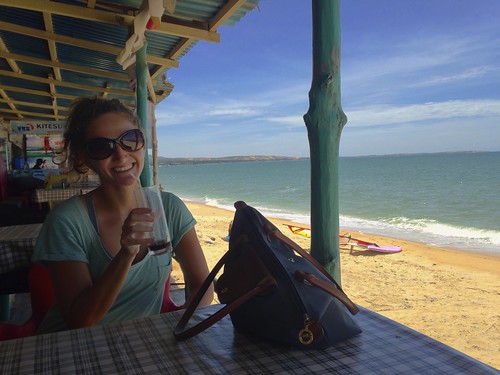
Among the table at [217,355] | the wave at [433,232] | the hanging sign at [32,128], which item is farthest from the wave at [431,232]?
the table at [217,355]

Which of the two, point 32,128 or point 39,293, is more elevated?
point 32,128

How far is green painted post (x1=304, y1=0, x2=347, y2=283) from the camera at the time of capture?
1.52 meters

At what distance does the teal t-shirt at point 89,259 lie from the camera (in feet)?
4.07

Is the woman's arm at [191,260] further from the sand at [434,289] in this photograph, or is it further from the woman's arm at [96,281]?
the sand at [434,289]

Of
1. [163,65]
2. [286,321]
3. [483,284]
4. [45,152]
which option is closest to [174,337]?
[286,321]

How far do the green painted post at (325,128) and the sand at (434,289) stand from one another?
3268mm

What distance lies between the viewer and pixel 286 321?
83 cm

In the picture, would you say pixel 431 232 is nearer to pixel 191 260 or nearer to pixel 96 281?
pixel 191 260

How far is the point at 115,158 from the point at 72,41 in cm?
402

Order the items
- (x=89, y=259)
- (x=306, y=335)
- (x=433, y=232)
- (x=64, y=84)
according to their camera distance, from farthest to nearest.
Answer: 1. (x=433, y=232)
2. (x=64, y=84)
3. (x=89, y=259)
4. (x=306, y=335)

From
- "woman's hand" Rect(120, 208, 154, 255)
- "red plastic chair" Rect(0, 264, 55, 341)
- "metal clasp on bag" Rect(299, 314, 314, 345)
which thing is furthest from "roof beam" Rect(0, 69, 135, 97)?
"metal clasp on bag" Rect(299, 314, 314, 345)

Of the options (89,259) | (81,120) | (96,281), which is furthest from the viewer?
(81,120)

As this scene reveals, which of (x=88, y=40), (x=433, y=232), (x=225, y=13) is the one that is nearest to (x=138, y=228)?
(x=225, y=13)

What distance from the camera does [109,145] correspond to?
1.33 m
